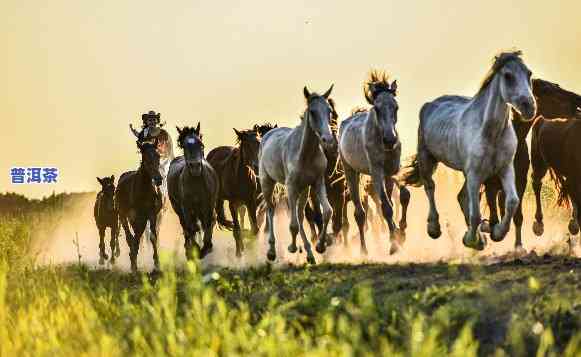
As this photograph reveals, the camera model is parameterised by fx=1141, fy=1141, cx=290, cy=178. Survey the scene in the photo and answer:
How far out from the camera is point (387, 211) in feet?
53.2

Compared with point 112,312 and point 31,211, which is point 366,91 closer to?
point 112,312

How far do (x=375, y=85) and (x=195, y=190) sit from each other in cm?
460

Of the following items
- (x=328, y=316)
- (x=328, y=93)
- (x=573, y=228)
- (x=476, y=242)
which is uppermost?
(x=328, y=93)

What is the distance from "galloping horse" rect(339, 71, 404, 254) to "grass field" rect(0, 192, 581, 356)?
3042 mm

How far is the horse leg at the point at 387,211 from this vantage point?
16.0 metres

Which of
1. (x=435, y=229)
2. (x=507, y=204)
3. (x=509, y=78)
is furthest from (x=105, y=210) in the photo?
(x=509, y=78)

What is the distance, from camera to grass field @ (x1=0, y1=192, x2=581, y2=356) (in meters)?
7.42

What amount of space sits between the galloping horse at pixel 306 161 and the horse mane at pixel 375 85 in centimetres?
53

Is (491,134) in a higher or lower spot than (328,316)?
higher

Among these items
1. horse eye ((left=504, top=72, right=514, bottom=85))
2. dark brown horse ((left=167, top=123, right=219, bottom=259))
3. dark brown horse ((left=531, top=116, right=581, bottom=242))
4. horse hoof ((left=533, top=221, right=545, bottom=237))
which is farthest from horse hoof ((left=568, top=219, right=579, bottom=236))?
dark brown horse ((left=167, top=123, right=219, bottom=259))

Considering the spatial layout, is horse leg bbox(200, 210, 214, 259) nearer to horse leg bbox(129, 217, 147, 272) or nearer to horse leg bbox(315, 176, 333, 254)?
horse leg bbox(129, 217, 147, 272)

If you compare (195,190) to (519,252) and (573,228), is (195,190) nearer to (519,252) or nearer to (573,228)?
(519,252)

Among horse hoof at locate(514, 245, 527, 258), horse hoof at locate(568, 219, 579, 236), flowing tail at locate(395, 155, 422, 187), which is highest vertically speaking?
flowing tail at locate(395, 155, 422, 187)

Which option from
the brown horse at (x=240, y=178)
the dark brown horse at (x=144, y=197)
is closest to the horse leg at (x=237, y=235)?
the brown horse at (x=240, y=178)
